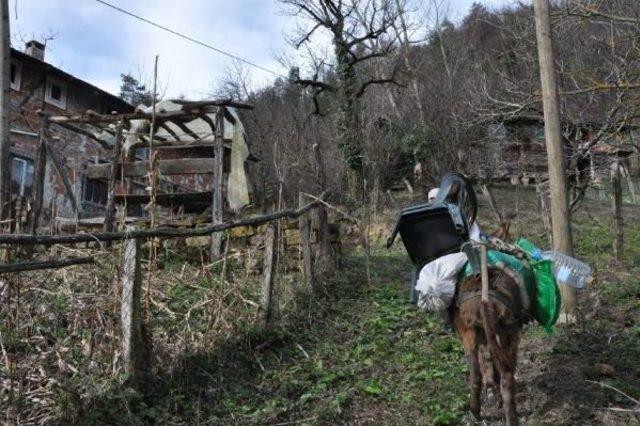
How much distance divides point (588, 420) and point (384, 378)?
5.96 ft

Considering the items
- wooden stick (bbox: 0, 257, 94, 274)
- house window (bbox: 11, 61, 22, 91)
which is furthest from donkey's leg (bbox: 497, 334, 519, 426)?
house window (bbox: 11, 61, 22, 91)

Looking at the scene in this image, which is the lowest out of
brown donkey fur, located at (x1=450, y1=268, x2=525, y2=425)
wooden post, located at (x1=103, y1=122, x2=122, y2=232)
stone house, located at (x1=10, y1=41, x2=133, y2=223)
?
brown donkey fur, located at (x1=450, y1=268, x2=525, y2=425)

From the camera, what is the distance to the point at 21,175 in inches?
761

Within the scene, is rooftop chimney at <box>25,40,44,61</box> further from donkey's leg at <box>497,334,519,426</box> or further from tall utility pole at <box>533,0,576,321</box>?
donkey's leg at <box>497,334,519,426</box>

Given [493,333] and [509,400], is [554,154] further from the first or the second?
[509,400]

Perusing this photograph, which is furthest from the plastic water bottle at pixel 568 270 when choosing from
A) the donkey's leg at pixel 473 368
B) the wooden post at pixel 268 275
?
the wooden post at pixel 268 275

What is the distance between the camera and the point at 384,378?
554 centimetres

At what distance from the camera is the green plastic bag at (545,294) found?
4.68 m

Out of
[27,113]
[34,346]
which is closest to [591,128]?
[34,346]

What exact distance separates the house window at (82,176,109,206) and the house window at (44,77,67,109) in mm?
3167

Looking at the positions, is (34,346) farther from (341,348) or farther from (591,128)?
(591,128)

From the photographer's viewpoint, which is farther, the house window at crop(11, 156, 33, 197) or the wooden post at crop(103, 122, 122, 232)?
the house window at crop(11, 156, 33, 197)

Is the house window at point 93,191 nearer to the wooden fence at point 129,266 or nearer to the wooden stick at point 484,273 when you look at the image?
the wooden fence at point 129,266

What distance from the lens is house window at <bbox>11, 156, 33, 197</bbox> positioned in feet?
62.4
